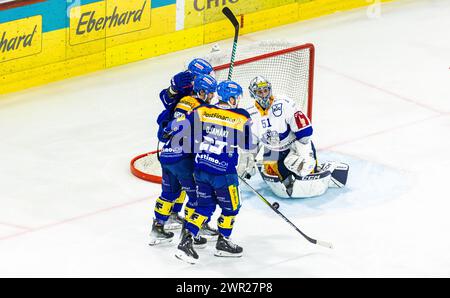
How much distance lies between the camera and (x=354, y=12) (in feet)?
52.7

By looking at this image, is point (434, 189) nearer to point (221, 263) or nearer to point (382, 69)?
point (221, 263)

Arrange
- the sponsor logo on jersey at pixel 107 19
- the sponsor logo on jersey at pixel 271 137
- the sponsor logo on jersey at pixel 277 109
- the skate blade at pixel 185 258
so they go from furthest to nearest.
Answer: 1. the sponsor logo on jersey at pixel 107 19
2. the sponsor logo on jersey at pixel 271 137
3. the sponsor logo on jersey at pixel 277 109
4. the skate blade at pixel 185 258

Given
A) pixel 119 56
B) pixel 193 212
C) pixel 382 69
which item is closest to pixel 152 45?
pixel 119 56

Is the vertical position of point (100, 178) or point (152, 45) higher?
point (152, 45)

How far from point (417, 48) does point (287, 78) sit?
11.3 ft

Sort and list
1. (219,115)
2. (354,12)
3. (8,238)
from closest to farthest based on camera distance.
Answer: (219,115)
(8,238)
(354,12)

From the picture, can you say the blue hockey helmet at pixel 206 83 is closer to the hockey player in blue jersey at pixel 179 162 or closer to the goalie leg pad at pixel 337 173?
the hockey player in blue jersey at pixel 179 162

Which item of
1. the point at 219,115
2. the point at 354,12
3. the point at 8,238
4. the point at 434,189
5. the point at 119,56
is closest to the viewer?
the point at 219,115

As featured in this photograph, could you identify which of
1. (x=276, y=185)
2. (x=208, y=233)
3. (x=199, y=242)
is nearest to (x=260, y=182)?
(x=276, y=185)

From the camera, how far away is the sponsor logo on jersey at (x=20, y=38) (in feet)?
43.8

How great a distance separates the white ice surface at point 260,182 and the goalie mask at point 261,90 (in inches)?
34.7

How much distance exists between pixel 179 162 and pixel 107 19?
4.41 metres

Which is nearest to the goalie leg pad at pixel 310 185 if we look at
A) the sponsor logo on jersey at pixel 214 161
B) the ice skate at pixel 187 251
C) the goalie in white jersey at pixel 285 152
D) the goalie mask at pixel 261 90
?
the goalie in white jersey at pixel 285 152
